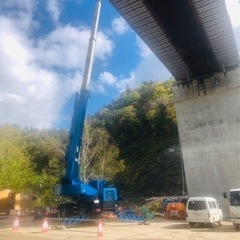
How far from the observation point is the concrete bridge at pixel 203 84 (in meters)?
15.9

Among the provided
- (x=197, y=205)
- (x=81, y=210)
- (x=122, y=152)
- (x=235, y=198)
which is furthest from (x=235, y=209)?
(x=122, y=152)

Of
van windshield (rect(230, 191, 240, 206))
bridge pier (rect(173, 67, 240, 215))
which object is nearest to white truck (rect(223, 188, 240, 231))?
van windshield (rect(230, 191, 240, 206))

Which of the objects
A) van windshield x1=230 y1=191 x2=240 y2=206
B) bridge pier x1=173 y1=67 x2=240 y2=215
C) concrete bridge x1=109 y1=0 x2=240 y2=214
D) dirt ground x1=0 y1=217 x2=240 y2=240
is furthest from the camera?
bridge pier x1=173 y1=67 x2=240 y2=215

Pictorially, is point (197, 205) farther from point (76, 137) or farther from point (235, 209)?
point (76, 137)

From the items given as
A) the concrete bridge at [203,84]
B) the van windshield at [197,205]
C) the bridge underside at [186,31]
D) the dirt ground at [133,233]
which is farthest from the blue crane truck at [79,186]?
the van windshield at [197,205]

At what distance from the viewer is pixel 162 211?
2666 centimetres

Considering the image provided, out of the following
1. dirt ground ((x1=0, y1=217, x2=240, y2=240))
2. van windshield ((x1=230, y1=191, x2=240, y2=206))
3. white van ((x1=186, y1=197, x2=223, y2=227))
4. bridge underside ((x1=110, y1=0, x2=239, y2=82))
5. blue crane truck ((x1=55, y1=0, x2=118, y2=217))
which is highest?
bridge underside ((x1=110, y1=0, x2=239, y2=82))

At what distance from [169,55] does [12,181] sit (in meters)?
23.9

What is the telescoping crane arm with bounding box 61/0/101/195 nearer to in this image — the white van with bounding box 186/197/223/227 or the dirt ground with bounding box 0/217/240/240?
the dirt ground with bounding box 0/217/240/240

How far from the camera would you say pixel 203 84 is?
70.9 feet

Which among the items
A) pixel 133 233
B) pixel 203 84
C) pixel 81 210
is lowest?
pixel 133 233

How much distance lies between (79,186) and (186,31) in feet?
37.4

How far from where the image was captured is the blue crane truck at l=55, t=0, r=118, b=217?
62.3ft

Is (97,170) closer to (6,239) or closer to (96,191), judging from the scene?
(96,191)
